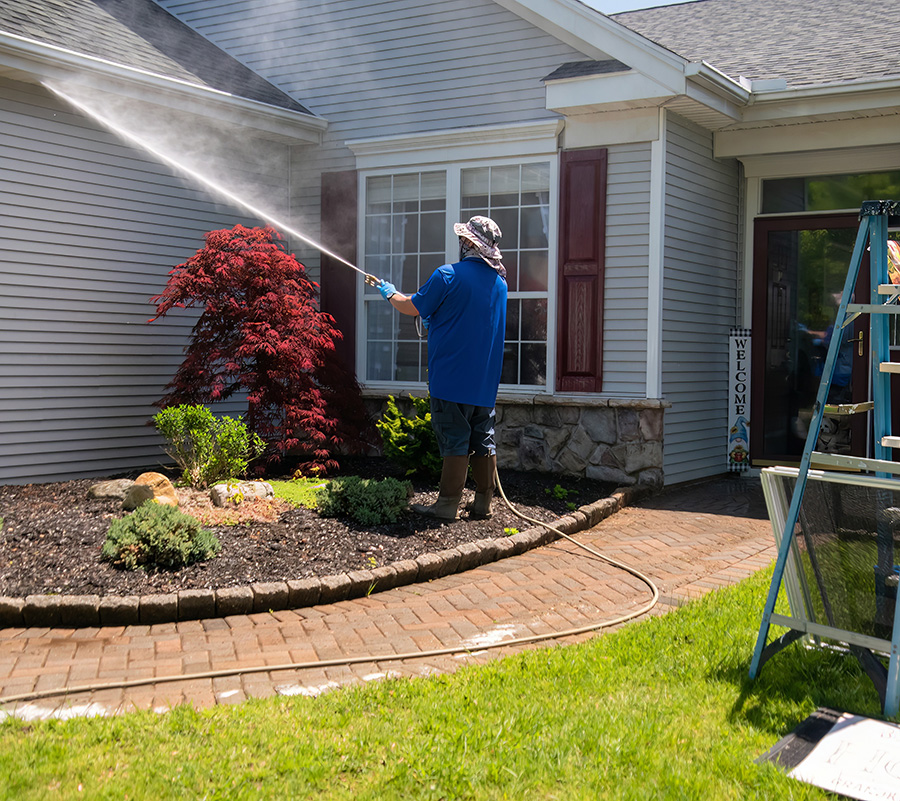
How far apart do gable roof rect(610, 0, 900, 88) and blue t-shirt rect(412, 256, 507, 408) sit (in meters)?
3.84

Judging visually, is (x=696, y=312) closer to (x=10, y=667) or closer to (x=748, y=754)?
(x=748, y=754)

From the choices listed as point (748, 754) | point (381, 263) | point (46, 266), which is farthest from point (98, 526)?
point (381, 263)

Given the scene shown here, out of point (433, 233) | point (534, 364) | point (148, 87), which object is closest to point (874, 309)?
point (534, 364)

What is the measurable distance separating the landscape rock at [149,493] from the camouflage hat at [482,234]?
8.64 ft

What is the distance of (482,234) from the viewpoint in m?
6.11

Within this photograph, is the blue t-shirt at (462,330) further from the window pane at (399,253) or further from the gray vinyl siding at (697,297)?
the window pane at (399,253)

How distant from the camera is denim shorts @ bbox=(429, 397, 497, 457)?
608cm

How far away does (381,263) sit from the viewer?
951 centimetres

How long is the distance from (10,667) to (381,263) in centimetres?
638

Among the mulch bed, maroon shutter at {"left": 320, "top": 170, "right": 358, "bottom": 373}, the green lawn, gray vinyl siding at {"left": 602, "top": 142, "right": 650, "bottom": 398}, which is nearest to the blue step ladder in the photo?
the green lawn

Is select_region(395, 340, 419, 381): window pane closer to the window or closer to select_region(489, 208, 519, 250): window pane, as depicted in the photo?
the window

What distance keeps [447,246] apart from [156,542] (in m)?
4.97

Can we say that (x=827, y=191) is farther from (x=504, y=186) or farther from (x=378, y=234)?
(x=378, y=234)

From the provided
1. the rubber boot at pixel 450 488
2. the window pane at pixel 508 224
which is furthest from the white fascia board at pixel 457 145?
the rubber boot at pixel 450 488
